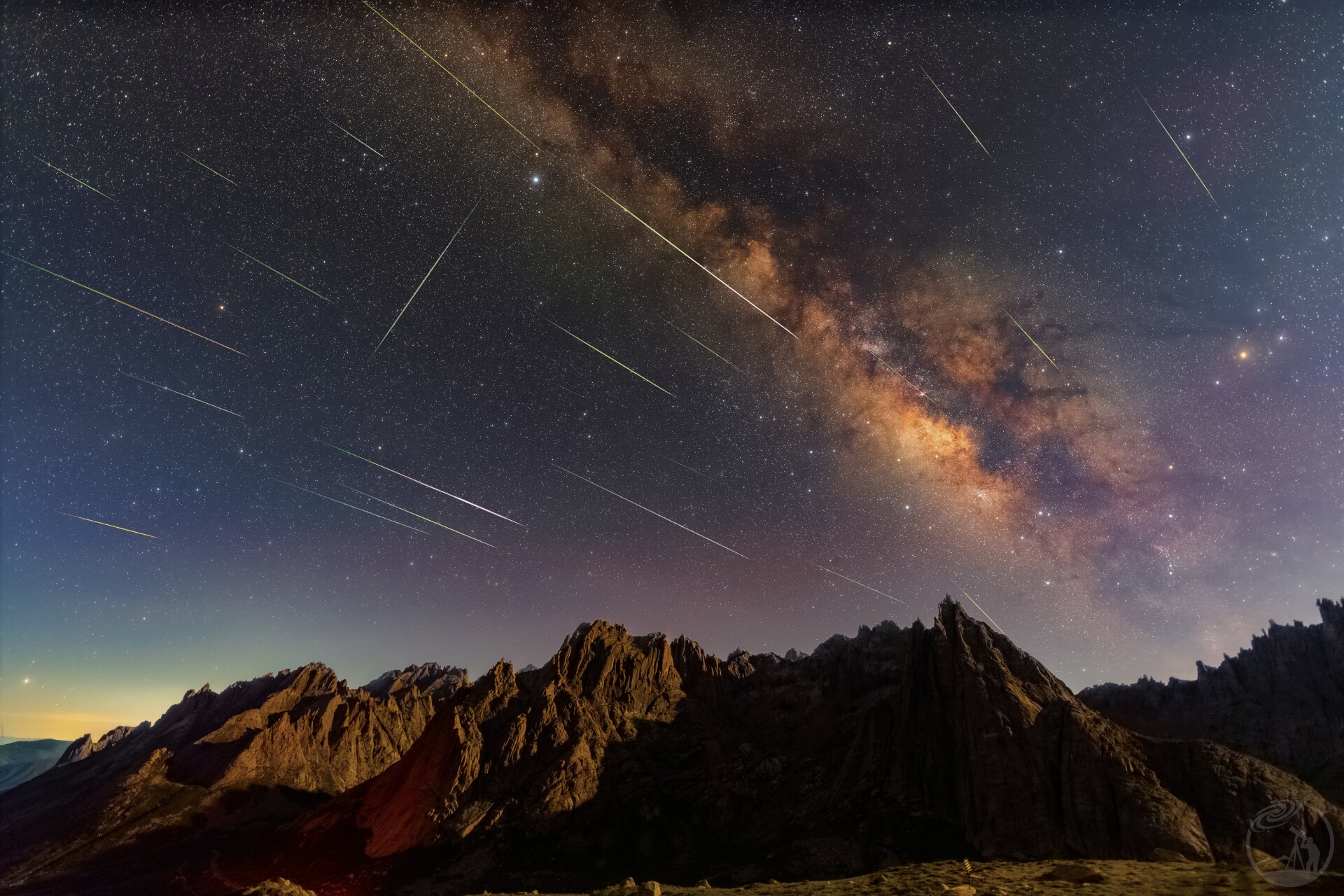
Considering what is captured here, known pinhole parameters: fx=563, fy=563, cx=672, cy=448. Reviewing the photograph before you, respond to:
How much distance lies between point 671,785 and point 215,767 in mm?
99834

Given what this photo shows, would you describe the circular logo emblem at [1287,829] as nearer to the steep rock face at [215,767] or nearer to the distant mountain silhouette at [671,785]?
the distant mountain silhouette at [671,785]

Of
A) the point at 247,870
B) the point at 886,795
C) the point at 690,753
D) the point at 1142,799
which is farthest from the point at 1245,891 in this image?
the point at 247,870

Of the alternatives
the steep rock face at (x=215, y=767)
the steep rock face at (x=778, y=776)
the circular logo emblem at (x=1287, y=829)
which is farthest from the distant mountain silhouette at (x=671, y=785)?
the circular logo emblem at (x=1287, y=829)

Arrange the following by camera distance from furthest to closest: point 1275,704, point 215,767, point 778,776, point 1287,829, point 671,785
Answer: point 215,767 → point 1275,704 → point 671,785 → point 778,776 → point 1287,829

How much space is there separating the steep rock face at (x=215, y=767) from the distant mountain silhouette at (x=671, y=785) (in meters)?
0.59

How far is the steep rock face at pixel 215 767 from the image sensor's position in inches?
3942

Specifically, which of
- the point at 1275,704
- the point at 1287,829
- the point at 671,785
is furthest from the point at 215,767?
the point at 1275,704

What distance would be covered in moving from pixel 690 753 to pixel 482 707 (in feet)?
121

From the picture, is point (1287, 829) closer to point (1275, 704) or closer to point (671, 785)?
point (671, 785)

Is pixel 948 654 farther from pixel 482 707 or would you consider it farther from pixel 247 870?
pixel 247 870

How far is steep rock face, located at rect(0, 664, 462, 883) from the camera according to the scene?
10012cm

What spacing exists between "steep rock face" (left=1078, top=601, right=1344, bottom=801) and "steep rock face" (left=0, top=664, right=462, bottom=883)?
6464 inches

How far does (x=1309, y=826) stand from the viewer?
46.3 m

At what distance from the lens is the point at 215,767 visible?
11662 centimetres
